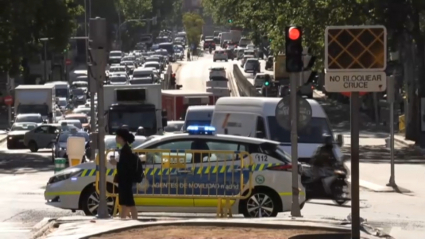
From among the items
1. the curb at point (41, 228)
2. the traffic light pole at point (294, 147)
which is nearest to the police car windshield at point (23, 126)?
the curb at point (41, 228)

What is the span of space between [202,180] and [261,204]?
115cm

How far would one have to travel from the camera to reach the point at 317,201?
2303cm

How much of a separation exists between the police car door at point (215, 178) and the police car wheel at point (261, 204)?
0.34m

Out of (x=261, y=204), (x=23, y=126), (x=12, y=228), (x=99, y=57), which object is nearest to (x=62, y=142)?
(x=23, y=126)

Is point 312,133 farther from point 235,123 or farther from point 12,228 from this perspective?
point 12,228

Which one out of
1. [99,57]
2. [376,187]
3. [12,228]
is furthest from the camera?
[376,187]

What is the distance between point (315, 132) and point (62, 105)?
149 ft

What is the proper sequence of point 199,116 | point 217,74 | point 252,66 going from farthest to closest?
point 252,66 → point 217,74 → point 199,116

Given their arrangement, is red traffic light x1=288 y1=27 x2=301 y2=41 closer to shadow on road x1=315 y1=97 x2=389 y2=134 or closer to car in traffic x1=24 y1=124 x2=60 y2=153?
car in traffic x1=24 y1=124 x2=60 y2=153

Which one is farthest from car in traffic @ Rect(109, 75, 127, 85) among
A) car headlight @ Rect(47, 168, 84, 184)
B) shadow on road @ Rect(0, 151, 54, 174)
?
car headlight @ Rect(47, 168, 84, 184)

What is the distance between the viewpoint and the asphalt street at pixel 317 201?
17.9 metres

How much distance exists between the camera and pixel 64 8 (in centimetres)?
4697

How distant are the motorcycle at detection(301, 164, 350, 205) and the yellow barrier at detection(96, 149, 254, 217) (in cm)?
501

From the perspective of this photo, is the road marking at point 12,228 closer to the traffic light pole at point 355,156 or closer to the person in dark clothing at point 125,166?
the person in dark clothing at point 125,166
